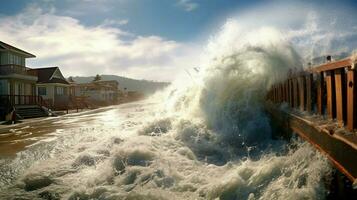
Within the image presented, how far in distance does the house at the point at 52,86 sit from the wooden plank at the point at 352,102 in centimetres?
4154

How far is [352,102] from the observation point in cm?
361

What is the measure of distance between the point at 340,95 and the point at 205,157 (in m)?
3.78

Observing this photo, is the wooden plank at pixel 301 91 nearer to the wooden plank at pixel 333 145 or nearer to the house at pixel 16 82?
the wooden plank at pixel 333 145

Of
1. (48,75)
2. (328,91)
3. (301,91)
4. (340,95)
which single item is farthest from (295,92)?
(48,75)

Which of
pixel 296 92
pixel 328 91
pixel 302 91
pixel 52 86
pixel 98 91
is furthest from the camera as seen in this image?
pixel 98 91

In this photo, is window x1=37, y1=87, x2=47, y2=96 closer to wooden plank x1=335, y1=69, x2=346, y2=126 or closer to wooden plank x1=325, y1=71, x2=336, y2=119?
wooden plank x1=325, y1=71, x2=336, y2=119

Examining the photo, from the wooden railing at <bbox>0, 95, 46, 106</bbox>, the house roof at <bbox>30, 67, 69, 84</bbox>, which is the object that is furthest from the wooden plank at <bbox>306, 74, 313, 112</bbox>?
the house roof at <bbox>30, 67, 69, 84</bbox>

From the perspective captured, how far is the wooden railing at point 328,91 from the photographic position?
3.65 meters

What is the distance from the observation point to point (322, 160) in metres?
4.39

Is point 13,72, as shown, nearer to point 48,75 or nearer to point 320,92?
point 48,75

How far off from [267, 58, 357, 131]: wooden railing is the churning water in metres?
0.72

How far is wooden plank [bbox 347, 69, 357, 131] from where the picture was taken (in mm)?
3561

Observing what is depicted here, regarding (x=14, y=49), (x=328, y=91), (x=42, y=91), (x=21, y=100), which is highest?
(x=14, y=49)

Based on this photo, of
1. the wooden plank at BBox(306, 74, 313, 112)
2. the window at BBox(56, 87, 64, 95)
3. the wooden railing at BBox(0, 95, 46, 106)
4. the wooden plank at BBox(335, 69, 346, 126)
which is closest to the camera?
the wooden plank at BBox(335, 69, 346, 126)
